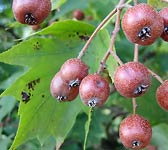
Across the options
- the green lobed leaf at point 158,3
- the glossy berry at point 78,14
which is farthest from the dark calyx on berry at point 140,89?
the glossy berry at point 78,14

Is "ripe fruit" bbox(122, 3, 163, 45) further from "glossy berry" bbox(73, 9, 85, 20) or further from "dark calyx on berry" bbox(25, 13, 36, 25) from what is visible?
"glossy berry" bbox(73, 9, 85, 20)

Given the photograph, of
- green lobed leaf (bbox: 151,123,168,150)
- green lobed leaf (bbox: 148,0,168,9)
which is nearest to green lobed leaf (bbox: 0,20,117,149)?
green lobed leaf (bbox: 148,0,168,9)

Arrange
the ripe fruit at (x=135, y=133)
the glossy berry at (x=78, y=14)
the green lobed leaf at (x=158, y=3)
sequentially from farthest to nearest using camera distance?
1. the glossy berry at (x=78, y=14)
2. the green lobed leaf at (x=158, y=3)
3. the ripe fruit at (x=135, y=133)

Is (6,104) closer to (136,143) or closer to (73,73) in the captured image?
(73,73)

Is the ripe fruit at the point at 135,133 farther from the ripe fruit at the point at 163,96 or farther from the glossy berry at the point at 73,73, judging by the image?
the glossy berry at the point at 73,73

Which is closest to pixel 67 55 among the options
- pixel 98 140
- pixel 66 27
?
pixel 66 27

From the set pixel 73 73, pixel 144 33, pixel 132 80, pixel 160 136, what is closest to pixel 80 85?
pixel 73 73
